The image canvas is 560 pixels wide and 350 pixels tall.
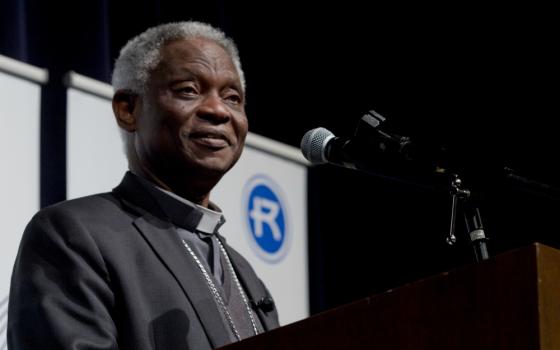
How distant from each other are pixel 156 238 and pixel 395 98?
6.54 feet

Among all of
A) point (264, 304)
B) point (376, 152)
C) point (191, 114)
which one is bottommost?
point (264, 304)

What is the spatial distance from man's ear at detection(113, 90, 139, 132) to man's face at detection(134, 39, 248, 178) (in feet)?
0.10

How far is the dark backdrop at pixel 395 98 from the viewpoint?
12.5 feet

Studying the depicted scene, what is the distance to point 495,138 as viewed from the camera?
377 centimetres

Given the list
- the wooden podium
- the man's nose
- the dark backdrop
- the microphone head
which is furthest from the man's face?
the dark backdrop

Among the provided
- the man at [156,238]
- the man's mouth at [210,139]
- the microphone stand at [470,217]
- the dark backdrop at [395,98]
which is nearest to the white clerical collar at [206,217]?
the man at [156,238]

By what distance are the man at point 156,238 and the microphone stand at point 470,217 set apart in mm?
593

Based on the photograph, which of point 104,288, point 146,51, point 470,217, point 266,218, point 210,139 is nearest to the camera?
point 470,217

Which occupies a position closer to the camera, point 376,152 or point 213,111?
point 376,152

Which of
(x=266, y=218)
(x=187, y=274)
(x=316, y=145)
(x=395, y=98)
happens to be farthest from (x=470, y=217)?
(x=395, y=98)

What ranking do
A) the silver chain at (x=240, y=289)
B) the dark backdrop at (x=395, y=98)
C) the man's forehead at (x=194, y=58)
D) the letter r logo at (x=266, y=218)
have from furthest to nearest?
the dark backdrop at (x=395, y=98), the letter r logo at (x=266, y=218), the man's forehead at (x=194, y=58), the silver chain at (x=240, y=289)

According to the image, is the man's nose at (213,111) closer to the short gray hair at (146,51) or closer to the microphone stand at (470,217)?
the short gray hair at (146,51)

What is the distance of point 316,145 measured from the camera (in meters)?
1.78

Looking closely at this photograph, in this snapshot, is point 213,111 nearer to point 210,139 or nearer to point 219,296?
point 210,139
